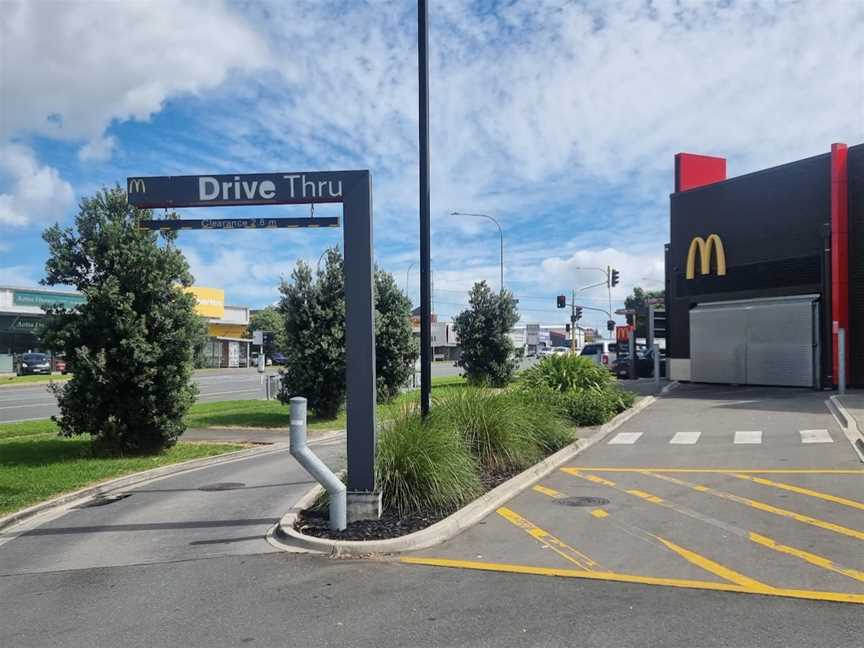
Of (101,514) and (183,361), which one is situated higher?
(183,361)

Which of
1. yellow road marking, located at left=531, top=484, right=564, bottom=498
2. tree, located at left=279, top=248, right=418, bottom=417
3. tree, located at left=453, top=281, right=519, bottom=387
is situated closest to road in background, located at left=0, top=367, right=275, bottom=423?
tree, located at left=279, top=248, right=418, bottom=417

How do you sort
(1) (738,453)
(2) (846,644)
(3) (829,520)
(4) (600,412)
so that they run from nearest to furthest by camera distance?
1. (2) (846,644)
2. (3) (829,520)
3. (1) (738,453)
4. (4) (600,412)

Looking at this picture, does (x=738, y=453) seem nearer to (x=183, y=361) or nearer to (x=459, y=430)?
(x=459, y=430)

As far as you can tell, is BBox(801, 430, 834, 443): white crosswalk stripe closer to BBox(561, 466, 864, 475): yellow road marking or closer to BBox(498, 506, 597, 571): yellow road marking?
BBox(561, 466, 864, 475): yellow road marking

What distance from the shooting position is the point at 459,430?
11156 mm

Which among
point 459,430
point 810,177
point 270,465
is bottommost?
point 270,465

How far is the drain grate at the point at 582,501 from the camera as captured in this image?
9.27 meters

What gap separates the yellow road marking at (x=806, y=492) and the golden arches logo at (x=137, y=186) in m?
8.83

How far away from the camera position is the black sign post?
8117mm

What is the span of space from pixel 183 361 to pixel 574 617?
34.0 ft

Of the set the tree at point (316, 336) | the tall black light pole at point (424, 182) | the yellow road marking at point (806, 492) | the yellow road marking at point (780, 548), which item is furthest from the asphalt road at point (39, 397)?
the yellow road marking at point (780, 548)

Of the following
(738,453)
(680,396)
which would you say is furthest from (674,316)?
(738,453)

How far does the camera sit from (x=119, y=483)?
449 inches

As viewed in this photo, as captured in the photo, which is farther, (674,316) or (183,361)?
(674,316)
